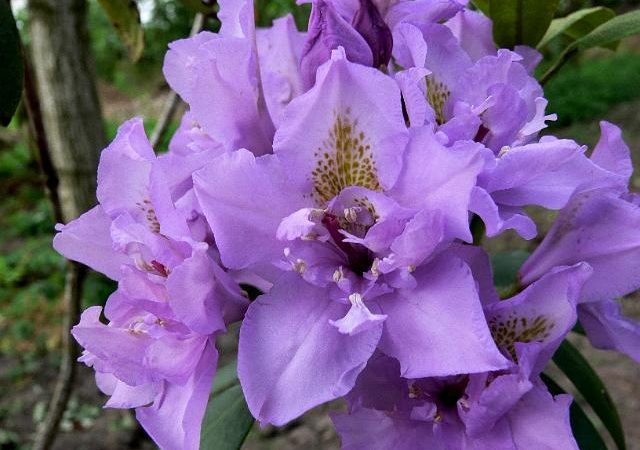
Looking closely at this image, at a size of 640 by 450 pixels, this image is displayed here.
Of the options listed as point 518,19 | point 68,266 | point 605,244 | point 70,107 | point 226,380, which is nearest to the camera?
point 605,244

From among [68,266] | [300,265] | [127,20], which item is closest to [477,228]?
[300,265]

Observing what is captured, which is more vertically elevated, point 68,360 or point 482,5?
point 482,5

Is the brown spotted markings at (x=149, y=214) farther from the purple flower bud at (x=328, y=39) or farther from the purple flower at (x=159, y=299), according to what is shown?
the purple flower bud at (x=328, y=39)

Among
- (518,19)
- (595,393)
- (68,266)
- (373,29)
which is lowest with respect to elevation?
(68,266)

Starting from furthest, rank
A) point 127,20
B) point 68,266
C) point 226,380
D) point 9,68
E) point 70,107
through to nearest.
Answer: point 70,107 < point 68,266 < point 127,20 < point 226,380 < point 9,68

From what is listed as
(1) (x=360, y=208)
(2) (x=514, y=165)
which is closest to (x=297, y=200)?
(1) (x=360, y=208)

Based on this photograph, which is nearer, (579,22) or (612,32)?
(612,32)

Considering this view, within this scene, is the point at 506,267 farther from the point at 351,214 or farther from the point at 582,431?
the point at 351,214
